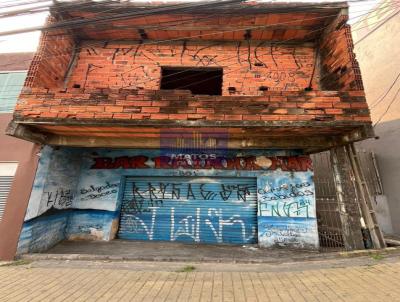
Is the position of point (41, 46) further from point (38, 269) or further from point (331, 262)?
point (331, 262)

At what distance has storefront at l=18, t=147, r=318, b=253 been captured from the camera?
559 cm

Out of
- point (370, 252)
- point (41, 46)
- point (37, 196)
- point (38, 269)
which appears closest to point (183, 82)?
point (41, 46)

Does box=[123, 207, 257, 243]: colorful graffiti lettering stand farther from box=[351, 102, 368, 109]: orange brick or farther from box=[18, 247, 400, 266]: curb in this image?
box=[351, 102, 368, 109]: orange brick

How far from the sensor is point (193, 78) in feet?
20.1

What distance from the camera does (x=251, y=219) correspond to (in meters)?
5.88

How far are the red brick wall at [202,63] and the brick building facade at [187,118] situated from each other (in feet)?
0.10

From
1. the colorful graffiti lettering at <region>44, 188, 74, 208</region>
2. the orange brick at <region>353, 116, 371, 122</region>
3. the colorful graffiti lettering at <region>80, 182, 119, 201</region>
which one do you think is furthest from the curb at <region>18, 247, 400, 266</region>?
the orange brick at <region>353, 116, 371, 122</region>

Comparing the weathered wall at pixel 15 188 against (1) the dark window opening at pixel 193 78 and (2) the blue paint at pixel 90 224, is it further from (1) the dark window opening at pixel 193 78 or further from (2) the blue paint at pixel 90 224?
(1) the dark window opening at pixel 193 78

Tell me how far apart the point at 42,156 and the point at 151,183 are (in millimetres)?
2738

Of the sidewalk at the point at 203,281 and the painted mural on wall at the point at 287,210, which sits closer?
the sidewalk at the point at 203,281

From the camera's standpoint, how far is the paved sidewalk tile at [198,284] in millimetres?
2914

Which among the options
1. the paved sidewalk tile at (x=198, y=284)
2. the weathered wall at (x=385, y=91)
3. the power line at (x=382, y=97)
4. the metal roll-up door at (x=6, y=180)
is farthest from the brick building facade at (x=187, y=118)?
the power line at (x=382, y=97)

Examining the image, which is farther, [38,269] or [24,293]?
[38,269]

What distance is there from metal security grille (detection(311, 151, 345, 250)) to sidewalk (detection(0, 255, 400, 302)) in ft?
5.46
